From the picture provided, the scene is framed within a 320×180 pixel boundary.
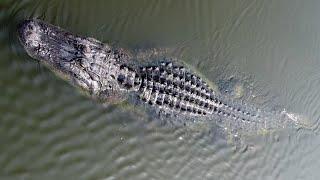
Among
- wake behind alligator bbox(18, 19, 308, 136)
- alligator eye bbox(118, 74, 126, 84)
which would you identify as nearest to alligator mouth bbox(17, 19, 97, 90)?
wake behind alligator bbox(18, 19, 308, 136)

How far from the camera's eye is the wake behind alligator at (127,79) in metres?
4.39

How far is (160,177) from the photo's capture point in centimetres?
466

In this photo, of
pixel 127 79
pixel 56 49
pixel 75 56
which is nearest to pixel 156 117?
pixel 127 79

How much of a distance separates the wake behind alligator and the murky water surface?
3.9 inches

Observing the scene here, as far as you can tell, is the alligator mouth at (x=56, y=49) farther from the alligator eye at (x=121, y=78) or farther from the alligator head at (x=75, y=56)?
the alligator eye at (x=121, y=78)

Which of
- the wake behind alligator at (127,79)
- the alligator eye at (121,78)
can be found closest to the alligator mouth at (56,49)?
the wake behind alligator at (127,79)

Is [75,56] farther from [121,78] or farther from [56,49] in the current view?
[121,78]

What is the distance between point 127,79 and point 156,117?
1.67 ft

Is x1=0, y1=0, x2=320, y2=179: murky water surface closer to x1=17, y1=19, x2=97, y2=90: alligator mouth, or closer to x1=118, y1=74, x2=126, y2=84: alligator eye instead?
x1=17, y1=19, x2=97, y2=90: alligator mouth

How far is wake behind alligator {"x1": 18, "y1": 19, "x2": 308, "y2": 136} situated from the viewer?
14.4ft

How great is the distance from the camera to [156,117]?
16.1 ft

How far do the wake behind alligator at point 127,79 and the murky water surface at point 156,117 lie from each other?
0.10 metres

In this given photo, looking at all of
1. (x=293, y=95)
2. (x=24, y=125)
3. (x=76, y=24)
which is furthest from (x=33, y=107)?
(x=293, y=95)

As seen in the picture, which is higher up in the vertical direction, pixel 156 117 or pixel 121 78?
pixel 121 78
